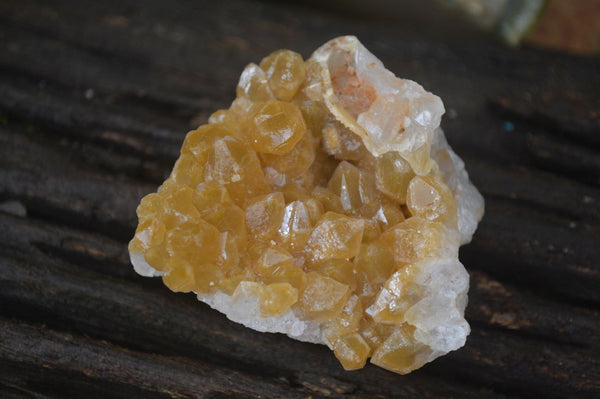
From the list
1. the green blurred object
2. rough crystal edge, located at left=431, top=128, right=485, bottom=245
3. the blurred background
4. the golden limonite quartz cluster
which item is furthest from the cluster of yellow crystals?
the green blurred object

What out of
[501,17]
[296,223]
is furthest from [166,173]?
[501,17]

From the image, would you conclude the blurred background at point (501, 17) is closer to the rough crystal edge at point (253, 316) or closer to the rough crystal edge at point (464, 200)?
the rough crystal edge at point (464, 200)

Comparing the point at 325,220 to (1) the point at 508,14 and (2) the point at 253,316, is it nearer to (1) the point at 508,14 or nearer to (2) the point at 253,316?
(2) the point at 253,316

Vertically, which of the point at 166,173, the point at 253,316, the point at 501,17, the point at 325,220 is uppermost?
the point at 501,17

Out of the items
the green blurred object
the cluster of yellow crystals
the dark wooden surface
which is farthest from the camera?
the green blurred object

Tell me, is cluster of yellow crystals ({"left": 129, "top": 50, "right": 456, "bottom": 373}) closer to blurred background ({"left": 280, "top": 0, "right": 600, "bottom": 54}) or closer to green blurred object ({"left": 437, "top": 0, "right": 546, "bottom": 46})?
blurred background ({"left": 280, "top": 0, "right": 600, "bottom": 54})

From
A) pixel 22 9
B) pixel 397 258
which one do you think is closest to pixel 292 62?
pixel 397 258
